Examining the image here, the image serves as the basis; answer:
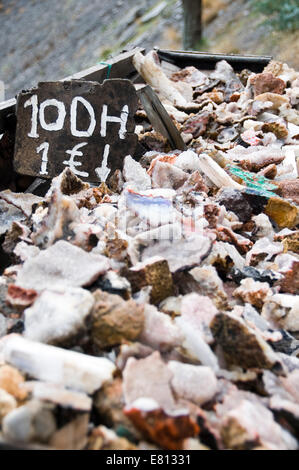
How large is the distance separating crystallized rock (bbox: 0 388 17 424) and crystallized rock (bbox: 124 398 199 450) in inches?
9.8

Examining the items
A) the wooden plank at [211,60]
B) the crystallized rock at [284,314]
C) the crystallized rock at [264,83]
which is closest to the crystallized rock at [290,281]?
the crystallized rock at [284,314]

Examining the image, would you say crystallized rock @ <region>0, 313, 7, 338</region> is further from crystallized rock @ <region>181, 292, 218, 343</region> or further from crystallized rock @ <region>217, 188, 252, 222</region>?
crystallized rock @ <region>217, 188, 252, 222</region>

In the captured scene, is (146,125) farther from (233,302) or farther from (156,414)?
(156,414)

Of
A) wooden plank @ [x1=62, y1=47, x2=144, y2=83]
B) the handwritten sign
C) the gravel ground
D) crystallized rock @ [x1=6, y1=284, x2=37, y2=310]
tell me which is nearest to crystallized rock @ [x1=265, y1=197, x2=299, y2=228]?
the handwritten sign

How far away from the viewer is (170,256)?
1514mm

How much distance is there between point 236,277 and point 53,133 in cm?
120

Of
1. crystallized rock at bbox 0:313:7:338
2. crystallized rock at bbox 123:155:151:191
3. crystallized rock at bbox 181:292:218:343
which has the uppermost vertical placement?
crystallized rock at bbox 0:313:7:338

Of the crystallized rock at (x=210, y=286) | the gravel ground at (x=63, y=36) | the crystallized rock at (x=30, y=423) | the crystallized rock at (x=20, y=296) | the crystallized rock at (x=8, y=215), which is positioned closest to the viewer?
the crystallized rock at (x=30, y=423)

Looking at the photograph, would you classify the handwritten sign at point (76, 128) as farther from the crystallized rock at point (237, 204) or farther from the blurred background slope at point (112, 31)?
the blurred background slope at point (112, 31)

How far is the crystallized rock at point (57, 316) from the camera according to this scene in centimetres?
117

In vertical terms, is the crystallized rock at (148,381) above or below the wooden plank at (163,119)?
above

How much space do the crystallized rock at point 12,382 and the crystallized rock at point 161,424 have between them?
0.25 m

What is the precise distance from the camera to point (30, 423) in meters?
0.97

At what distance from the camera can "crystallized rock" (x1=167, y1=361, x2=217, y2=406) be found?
111 centimetres
